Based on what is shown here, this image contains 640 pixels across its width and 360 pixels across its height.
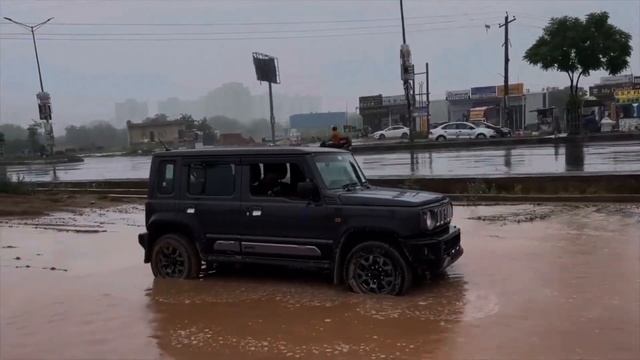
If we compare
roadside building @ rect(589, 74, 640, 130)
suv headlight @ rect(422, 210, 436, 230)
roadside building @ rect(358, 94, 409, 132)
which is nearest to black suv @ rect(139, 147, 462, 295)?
suv headlight @ rect(422, 210, 436, 230)

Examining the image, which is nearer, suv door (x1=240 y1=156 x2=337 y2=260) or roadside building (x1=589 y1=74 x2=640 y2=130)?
suv door (x1=240 y1=156 x2=337 y2=260)

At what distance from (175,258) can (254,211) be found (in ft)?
4.71

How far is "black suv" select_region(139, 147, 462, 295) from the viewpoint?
261 inches

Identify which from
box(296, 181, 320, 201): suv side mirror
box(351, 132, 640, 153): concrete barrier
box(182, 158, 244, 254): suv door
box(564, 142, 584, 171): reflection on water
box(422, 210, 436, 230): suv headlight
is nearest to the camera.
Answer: box(422, 210, 436, 230): suv headlight

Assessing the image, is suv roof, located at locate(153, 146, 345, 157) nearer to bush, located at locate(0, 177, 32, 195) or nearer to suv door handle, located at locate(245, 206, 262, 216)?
suv door handle, located at locate(245, 206, 262, 216)

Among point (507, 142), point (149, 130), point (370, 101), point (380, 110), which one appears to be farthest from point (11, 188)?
point (370, 101)

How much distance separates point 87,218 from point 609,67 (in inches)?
1161

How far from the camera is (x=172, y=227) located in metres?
7.96

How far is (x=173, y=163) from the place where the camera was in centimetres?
790

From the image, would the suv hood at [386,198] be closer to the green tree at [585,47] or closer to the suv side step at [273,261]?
the suv side step at [273,261]

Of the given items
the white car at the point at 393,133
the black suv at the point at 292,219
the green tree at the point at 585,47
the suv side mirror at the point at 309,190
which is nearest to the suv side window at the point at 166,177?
the black suv at the point at 292,219

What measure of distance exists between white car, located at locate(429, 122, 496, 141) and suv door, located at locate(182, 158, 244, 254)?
1393 inches

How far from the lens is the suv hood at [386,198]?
6.60 m

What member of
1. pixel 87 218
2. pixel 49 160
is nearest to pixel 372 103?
pixel 49 160
